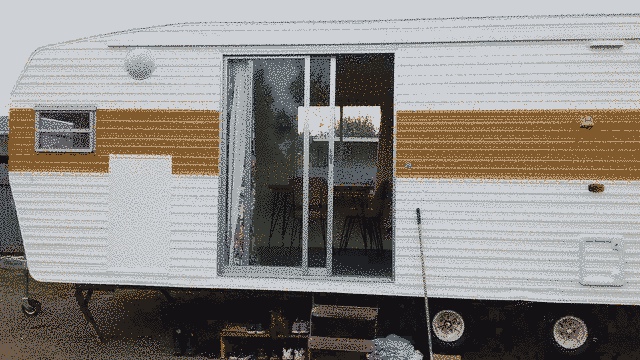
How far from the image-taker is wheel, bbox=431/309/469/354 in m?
4.68

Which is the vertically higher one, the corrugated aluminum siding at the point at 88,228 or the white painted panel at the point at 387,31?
the white painted panel at the point at 387,31

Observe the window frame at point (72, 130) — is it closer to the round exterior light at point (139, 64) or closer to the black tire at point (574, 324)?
the round exterior light at point (139, 64)

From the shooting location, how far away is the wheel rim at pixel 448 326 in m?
4.70

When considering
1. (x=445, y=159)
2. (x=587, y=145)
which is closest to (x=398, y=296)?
(x=445, y=159)

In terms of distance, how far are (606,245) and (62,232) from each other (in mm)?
5242

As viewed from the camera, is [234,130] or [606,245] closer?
[606,245]

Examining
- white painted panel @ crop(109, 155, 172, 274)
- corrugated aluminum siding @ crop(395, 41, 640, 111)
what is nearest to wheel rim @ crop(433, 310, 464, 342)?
corrugated aluminum siding @ crop(395, 41, 640, 111)

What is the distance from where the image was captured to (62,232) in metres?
4.83

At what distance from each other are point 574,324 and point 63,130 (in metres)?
5.45

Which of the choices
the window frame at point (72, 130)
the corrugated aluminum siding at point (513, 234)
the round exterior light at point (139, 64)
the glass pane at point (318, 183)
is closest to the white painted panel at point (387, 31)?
the round exterior light at point (139, 64)

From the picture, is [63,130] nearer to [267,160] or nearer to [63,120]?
[63,120]

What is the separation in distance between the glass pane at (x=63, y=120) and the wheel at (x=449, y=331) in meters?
4.09

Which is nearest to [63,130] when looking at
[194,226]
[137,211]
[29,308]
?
[137,211]

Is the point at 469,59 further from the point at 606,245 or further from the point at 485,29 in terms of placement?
the point at 606,245
